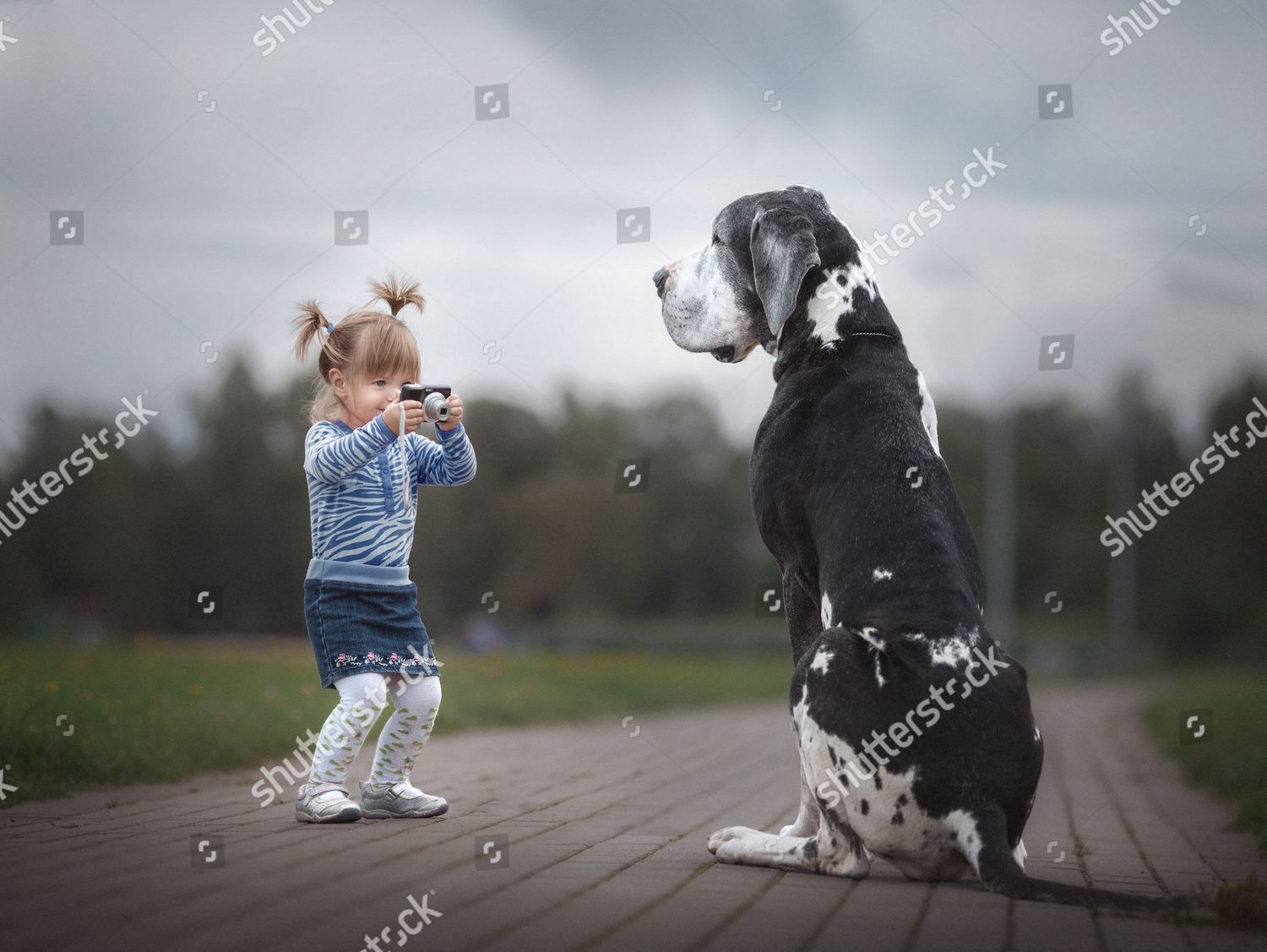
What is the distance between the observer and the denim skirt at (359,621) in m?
4.42

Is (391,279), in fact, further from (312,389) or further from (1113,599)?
(1113,599)

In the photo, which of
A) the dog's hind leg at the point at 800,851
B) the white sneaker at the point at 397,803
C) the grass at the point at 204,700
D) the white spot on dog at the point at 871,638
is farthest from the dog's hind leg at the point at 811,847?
the grass at the point at 204,700

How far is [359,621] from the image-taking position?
4.46m

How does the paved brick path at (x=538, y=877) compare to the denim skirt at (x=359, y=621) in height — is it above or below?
below

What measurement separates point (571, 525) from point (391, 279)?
1665 cm

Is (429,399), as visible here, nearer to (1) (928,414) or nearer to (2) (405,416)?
(2) (405,416)

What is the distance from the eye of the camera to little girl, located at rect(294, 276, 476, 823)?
438 cm

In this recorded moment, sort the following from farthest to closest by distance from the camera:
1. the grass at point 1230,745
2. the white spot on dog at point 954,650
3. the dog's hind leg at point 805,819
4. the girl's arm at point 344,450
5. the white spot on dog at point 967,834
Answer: the grass at point 1230,745, the girl's arm at point 344,450, the dog's hind leg at point 805,819, the white spot on dog at point 954,650, the white spot on dog at point 967,834

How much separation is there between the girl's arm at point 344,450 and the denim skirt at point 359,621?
34 centimetres

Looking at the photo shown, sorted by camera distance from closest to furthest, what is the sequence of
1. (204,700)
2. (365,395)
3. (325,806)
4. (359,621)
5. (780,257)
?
(780,257) → (325,806) → (359,621) → (365,395) → (204,700)

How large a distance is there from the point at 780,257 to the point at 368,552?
1826 mm

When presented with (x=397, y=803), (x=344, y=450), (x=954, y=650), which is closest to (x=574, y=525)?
(x=397, y=803)

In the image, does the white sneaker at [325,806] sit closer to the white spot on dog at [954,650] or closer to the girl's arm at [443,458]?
the girl's arm at [443,458]

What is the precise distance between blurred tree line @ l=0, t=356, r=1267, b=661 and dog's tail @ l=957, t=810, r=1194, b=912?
24.8 ft
